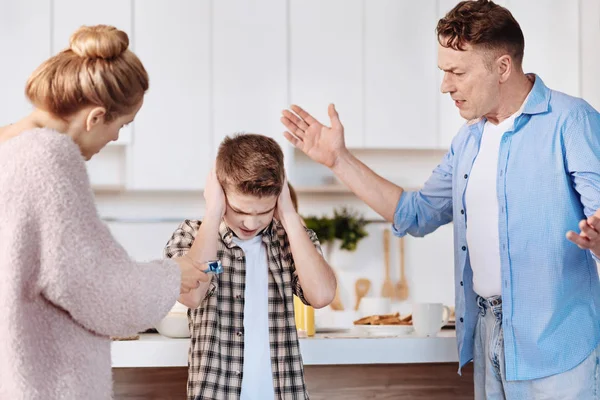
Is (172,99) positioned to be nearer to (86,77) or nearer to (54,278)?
(86,77)

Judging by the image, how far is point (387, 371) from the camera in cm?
228

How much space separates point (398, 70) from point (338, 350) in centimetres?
216

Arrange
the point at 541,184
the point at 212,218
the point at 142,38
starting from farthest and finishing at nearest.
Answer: the point at 142,38
the point at 541,184
the point at 212,218

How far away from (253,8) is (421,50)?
2.66 feet

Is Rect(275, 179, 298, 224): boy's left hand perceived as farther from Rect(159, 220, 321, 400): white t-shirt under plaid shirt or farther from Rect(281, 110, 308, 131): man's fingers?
Rect(281, 110, 308, 131): man's fingers

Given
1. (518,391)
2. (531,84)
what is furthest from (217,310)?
(531,84)

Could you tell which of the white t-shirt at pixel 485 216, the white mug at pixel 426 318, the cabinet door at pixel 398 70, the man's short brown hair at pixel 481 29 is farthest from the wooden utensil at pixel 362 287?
the man's short brown hair at pixel 481 29

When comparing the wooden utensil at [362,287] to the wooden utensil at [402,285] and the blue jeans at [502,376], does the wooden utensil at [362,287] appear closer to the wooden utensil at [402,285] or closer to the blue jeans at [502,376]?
the wooden utensil at [402,285]

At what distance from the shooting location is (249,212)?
5.94 ft

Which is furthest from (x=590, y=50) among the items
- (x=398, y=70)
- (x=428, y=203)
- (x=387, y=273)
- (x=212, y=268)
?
(x=212, y=268)

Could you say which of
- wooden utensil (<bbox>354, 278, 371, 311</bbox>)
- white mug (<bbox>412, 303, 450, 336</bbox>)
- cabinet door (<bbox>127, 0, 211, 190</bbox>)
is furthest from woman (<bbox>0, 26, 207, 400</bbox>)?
wooden utensil (<bbox>354, 278, 371, 311</bbox>)

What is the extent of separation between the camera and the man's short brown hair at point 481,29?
2086 millimetres

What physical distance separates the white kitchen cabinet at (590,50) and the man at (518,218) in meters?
2.07

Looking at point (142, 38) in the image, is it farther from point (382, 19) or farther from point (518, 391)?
point (518, 391)
